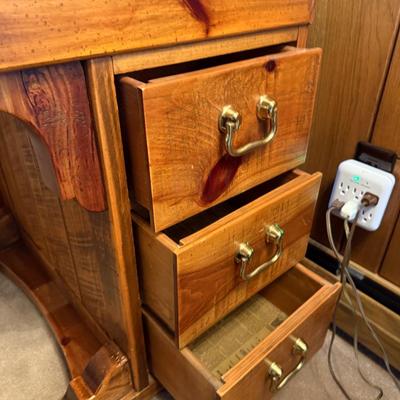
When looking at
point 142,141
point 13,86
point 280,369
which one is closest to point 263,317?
point 280,369

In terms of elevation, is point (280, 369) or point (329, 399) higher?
point (280, 369)

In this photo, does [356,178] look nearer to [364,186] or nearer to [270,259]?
[364,186]

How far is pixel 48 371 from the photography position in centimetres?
82

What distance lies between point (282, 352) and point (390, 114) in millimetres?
432

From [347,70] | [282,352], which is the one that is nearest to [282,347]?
[282,352]

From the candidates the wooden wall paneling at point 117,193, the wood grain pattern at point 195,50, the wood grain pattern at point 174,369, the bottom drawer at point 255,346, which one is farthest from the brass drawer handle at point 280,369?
the wood grain pattern at point 195,50

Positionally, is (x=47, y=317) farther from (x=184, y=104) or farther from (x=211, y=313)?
(x=184, y=104)

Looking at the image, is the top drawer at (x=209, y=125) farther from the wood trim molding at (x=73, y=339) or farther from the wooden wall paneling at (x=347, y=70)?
the wood trim molding at (x=73, y=339)

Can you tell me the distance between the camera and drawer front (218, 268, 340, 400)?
0.56 meters

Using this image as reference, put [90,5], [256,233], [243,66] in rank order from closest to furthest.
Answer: [90,5]
[243,66]
[256,233]

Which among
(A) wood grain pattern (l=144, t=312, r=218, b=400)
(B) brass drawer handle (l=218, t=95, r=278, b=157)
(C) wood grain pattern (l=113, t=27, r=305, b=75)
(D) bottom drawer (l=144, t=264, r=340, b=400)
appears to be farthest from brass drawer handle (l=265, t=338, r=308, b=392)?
(C) wood grain pattern (l=113, t=27, r=305, b=75)

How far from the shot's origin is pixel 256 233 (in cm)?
59

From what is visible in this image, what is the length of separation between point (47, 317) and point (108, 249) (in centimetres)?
40

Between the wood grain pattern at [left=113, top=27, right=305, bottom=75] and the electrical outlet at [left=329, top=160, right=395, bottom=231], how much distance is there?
0.27 meters
